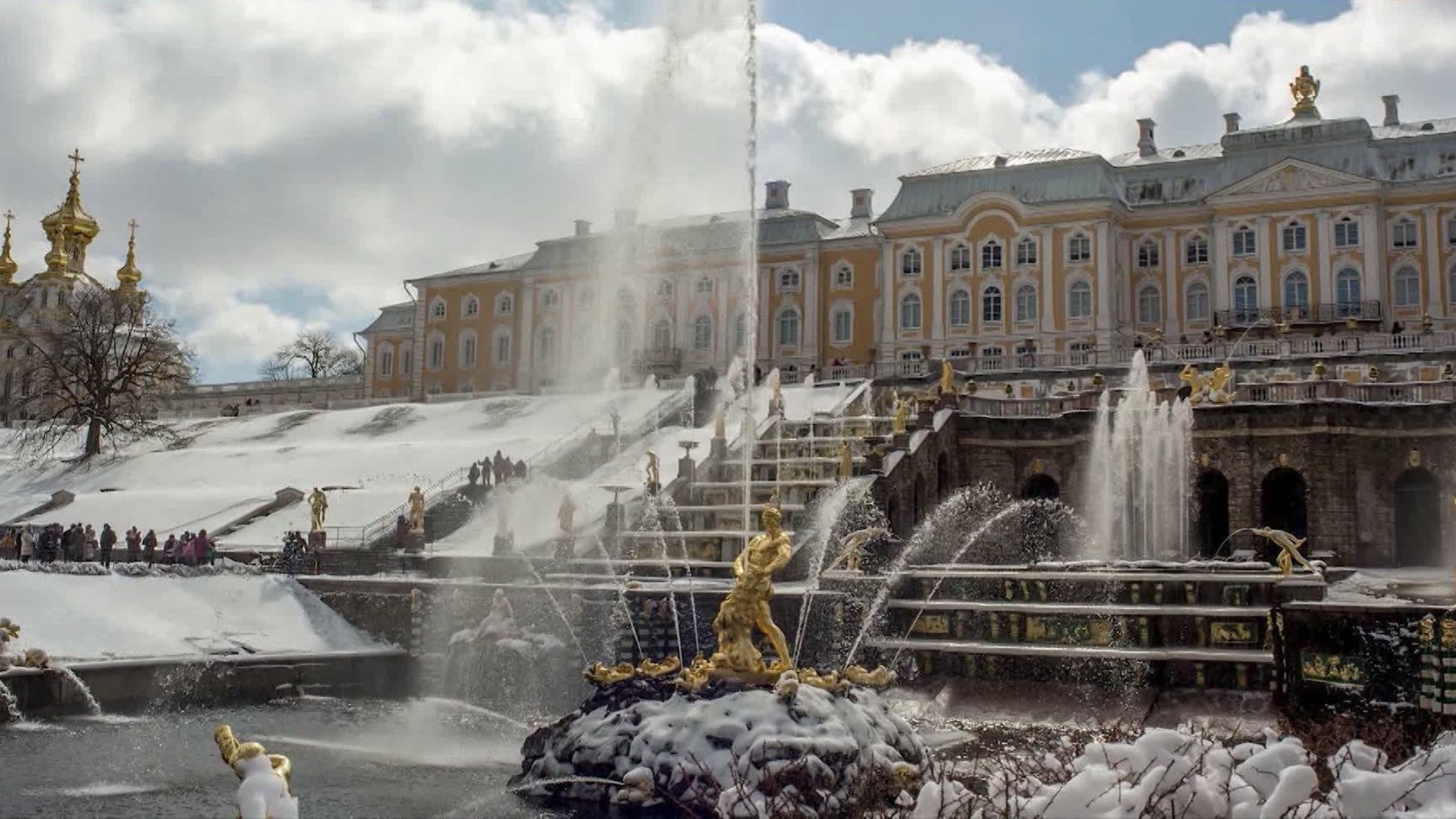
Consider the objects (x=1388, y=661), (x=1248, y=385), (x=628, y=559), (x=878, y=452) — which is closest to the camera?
(x=1388, y=661)

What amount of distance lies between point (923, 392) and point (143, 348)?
108 feet

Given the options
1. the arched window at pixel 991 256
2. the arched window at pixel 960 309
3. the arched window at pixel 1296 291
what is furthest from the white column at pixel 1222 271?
the arched window at pixel 960 309

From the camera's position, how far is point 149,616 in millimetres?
22969

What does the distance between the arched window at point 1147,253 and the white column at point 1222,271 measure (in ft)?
8.51

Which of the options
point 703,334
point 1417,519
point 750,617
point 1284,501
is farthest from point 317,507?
point 703,334

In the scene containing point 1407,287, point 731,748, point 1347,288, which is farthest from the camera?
point 1347,288

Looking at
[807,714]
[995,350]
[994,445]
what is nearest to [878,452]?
[994,445]

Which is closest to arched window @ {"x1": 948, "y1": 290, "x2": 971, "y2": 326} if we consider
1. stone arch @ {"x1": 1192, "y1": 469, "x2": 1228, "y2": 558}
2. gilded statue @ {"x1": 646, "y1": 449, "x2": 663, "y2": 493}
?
stone arch @ {"x1": 1192, "y1": 469, "x2": 1228, "y2": 558}

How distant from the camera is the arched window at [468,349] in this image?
67000mm

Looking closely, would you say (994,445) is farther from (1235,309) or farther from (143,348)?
(143,348)

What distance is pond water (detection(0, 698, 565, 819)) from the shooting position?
12.4 metres

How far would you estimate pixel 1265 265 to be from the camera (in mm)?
48844

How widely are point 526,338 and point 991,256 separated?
23955mm

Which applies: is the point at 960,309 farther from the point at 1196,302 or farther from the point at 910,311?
the point at 1196,302
